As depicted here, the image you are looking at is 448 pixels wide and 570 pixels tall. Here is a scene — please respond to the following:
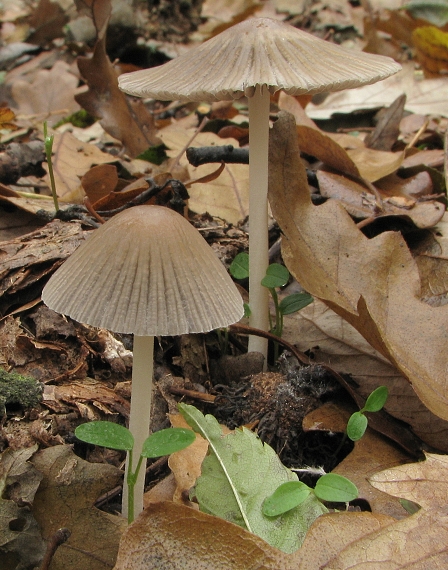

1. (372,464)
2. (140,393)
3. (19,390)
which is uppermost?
(140,393)

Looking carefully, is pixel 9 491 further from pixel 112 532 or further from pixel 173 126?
pixel 173 126

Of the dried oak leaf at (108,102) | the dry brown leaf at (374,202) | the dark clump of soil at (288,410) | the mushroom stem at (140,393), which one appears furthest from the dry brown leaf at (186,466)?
the dried oak leaf at (108,102)

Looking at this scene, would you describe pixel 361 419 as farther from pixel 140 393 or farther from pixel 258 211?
pixel 258 211

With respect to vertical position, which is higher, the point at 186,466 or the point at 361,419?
the point at 361,419

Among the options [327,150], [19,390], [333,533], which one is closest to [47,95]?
[327,150]

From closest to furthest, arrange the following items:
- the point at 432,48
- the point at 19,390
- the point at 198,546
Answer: the point at 198,546
the point at 19,390
the point at 432,48

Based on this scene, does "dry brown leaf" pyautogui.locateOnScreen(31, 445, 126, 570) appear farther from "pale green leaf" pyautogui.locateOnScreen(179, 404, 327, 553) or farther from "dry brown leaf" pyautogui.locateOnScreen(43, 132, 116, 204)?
"dry brown leaf" pyautogui.locateOnScreen(43, 132, 116, 204)

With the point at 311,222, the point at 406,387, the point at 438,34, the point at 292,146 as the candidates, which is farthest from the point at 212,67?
the point at 438,34
